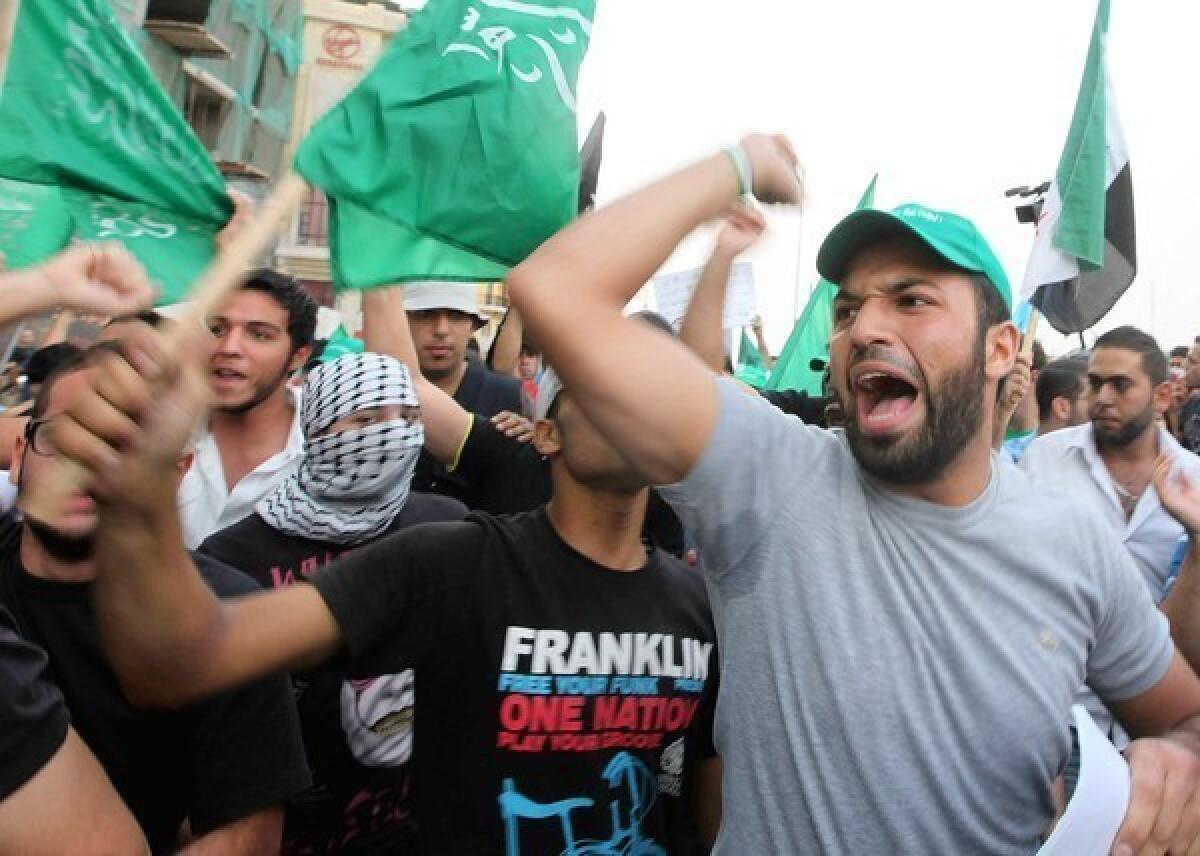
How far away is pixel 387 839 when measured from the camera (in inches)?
96.5

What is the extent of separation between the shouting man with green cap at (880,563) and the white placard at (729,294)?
126 inches

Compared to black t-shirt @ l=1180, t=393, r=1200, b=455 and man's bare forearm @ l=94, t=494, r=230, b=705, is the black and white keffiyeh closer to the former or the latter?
man's bare forearm @ l=94, t=494, r=230, b=705

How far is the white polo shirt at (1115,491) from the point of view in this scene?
3863 millimetres

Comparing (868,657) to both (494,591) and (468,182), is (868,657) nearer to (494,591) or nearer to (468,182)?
(494,591)

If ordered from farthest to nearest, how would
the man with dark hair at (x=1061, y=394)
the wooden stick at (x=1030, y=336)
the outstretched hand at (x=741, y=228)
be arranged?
the man with dark hair at (x=1061, y=394) → the wooden stick at (x=1030, y=336) → the outstretched hand at (x=741, y=228)

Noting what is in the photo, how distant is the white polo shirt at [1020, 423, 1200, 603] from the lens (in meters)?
3.86

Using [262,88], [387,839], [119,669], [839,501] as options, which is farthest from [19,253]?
[262,88]

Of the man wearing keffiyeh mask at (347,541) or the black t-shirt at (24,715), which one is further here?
the man wearing keffiyeh mask at (347,541)

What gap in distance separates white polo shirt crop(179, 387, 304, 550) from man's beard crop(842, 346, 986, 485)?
2.01 meters

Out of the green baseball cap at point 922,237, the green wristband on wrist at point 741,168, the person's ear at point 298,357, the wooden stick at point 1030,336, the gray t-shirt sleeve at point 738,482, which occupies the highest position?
the green wristband on wrist at point 741,168

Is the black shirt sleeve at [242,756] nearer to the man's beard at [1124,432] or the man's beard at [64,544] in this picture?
the man's beard at [64,544]

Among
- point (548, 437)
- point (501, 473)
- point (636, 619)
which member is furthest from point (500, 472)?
point (636, 619)

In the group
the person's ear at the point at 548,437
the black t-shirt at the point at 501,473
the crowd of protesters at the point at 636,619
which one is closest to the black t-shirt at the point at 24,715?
the crowd of protesters at the point at 636,619

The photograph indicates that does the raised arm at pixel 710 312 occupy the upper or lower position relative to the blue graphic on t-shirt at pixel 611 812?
upper
